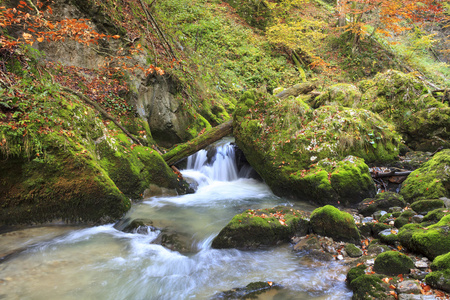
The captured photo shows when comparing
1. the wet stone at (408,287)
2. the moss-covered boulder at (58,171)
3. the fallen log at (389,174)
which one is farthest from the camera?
the fallen log at (389,174)

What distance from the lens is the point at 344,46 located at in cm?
2084

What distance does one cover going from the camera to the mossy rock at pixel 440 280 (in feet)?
9.39

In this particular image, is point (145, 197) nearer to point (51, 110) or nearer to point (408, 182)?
point (51, 110)

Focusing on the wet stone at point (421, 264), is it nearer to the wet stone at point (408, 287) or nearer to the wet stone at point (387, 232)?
the wet stone at point (408, 287)

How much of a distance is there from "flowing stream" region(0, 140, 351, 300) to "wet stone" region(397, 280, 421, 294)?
0.63m

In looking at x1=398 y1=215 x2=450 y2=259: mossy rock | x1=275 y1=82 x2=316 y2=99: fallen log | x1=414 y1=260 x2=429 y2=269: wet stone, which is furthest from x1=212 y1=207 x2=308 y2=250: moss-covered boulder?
x1=275 y1=82 x2=316 y2=99: fallen log

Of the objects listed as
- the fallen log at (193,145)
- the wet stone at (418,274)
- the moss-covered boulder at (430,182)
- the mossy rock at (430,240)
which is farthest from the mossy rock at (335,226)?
the fallen log at (193,145)

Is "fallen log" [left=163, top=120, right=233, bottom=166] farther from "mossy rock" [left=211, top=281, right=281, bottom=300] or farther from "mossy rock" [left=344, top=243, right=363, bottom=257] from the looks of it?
"mossy rock" [left=344, top=243, right=363, bottom=257]

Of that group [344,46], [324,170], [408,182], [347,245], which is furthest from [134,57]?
[344,46]

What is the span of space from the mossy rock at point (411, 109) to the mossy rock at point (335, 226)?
20.8ft

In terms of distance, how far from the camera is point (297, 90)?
12414mm

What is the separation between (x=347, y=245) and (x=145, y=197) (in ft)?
16.0

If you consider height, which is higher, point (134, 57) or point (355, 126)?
point (134, 57)

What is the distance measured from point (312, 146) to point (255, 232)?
3703mm
